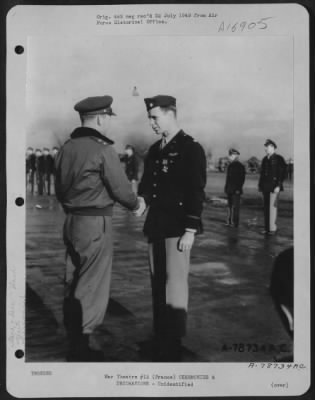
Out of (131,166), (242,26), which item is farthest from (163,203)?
(242,26)

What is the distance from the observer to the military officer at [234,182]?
1.09 meters

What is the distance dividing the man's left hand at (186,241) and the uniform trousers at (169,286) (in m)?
0.01

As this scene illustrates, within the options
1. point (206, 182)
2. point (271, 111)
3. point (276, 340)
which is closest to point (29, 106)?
point (206, 182)

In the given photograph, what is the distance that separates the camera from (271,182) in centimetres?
110

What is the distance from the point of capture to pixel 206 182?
3.60 ft

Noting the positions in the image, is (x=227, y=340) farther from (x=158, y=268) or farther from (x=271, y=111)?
(x=271, y=111)

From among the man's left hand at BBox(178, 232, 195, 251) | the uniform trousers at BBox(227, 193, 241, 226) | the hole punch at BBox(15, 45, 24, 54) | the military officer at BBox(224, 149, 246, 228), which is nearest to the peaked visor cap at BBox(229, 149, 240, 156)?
the military officer at BBox(224, 149, 246, 228)

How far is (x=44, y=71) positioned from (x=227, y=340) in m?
0.96

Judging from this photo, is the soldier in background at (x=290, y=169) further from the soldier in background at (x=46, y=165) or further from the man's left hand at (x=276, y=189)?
the soldier in background at (x=46, y=165)

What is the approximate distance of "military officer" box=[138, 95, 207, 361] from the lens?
3.55ft

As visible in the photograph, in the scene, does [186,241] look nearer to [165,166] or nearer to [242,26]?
[165,166]

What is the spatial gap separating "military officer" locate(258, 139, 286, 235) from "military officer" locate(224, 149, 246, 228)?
0.21 feet

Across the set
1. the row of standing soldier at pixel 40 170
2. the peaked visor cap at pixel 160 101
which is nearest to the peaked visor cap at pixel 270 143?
the peaked visor cap at pixel 160 101

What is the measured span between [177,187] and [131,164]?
0.50 feet
